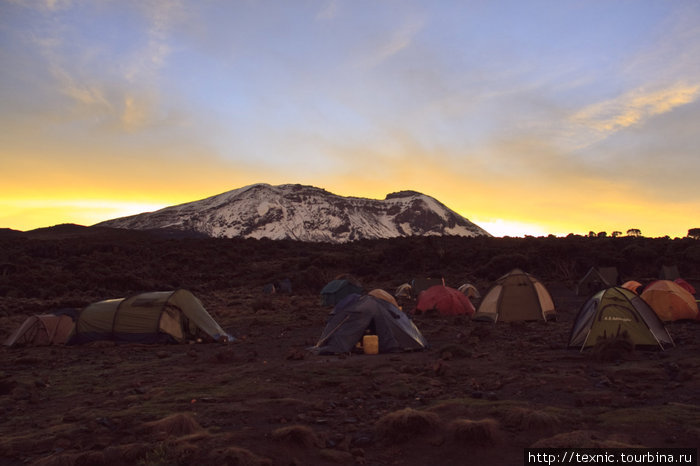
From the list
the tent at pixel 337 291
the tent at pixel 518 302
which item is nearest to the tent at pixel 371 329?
the tent at pixel 518 302

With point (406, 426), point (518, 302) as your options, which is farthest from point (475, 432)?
point (518, 302)

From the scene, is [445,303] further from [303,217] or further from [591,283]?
[303,217]

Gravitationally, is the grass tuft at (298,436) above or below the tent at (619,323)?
below

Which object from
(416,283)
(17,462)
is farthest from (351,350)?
(416,283)

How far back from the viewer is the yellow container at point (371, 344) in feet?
44.8

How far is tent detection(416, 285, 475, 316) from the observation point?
23453mm

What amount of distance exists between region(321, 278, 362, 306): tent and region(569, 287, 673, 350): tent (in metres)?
18.3

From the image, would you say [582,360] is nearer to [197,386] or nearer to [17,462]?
[197,386]

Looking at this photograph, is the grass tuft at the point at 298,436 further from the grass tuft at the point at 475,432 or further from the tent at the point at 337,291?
the tent at the point at 337,291

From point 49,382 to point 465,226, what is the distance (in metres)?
159

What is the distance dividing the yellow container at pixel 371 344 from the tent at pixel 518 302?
742 centimetres

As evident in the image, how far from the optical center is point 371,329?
47.1ft

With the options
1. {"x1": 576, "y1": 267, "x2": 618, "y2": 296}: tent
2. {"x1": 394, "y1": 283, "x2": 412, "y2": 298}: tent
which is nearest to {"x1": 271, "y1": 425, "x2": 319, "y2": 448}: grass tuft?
{"x1": 394, "y1": 283, "x2": 412, "y2": 298}: tent

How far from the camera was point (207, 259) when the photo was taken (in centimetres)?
5669
